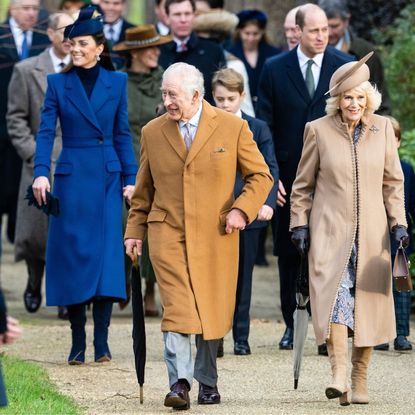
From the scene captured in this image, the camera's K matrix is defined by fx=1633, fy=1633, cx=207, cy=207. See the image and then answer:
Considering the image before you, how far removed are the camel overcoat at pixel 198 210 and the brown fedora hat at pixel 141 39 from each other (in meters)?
3.39

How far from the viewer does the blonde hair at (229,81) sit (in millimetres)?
10148

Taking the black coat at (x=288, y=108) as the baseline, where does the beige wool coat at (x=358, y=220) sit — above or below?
below

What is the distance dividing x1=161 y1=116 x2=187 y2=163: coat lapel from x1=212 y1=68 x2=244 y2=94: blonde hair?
5.16 ft

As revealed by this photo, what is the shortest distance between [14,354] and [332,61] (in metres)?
2.87

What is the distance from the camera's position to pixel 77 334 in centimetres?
1010

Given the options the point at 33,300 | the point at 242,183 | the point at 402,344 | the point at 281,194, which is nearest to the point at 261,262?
the point at 33,300

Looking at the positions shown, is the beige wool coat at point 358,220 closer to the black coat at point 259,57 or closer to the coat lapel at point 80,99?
the coat lapel at point 80,99

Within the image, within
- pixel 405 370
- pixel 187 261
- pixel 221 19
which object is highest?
pixel 221 19

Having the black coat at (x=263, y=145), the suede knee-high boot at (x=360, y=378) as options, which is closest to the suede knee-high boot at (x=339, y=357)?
the suede knee-high boot at (x=360, y=378)

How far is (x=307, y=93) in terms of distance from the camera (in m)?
10.9

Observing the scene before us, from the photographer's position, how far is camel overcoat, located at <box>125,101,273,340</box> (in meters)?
8.45

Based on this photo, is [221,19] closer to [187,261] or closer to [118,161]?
[118,161]

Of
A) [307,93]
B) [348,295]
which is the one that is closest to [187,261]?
[348,295]

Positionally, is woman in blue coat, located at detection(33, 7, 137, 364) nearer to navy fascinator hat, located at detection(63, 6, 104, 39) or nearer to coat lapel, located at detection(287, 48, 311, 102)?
navy fascinator hat, located at detection(63, 6, 104, 39)
